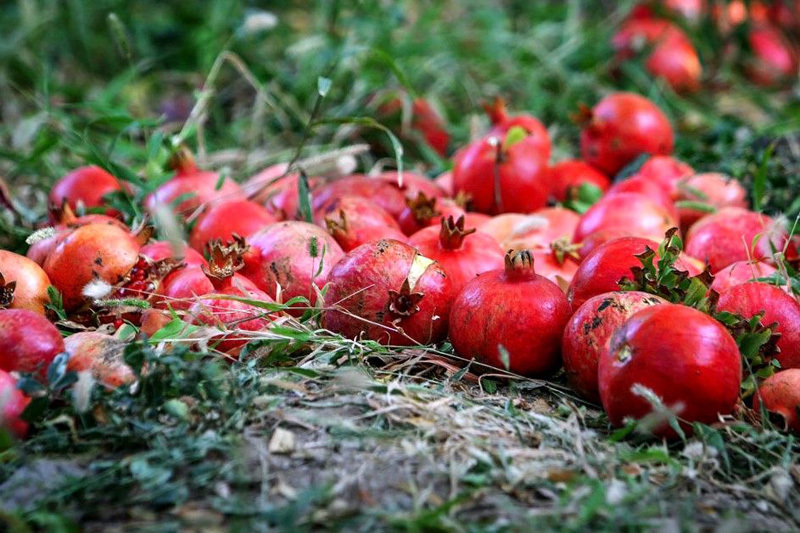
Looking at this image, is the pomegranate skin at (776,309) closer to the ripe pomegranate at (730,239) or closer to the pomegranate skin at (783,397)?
the pomegranate skin at (783,397)

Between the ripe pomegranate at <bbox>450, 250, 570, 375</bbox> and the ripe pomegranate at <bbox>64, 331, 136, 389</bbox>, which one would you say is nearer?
the ripe pomegranate at <bbox>64, 331, 136, 389</bbox>

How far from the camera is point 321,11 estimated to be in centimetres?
Answer: 439

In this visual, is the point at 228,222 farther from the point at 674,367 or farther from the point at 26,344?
the point at 674,367

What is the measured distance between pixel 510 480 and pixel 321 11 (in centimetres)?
350

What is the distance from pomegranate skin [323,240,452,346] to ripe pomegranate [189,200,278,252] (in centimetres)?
55

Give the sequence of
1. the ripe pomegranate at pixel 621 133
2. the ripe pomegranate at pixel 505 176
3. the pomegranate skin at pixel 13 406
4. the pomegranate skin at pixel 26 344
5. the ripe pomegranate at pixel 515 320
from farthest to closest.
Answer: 1. the ripe pomegranate at pixel 621 133
2. the ripe pomegranate at pixel 505 176
3. the ripe pomegranate at pixel 515 320
4. the pomegranate skin at pixel 26 344
5. the pomegranate skin at pixel 13 406

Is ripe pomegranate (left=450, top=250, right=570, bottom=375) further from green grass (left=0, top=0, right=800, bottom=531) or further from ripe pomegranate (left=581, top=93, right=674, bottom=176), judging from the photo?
ripe pomegranate (left=581, top=93, right=674, bottom=176)

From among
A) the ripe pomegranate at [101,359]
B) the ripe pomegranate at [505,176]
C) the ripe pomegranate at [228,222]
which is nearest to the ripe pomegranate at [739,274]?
the ripe pomegranate at [505,176]

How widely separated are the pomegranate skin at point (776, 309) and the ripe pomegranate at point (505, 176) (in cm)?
100

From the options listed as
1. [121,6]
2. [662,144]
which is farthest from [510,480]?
[121,6]

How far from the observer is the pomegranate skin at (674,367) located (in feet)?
4.93

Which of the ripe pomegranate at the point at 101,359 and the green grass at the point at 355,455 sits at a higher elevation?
the ripe pomegranate at the point at 101,359

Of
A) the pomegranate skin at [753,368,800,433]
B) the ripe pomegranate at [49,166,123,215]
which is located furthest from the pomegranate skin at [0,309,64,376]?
the pomegranate skin at [753,368,800,433]

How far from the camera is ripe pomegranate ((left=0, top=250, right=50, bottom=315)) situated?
187 cm
